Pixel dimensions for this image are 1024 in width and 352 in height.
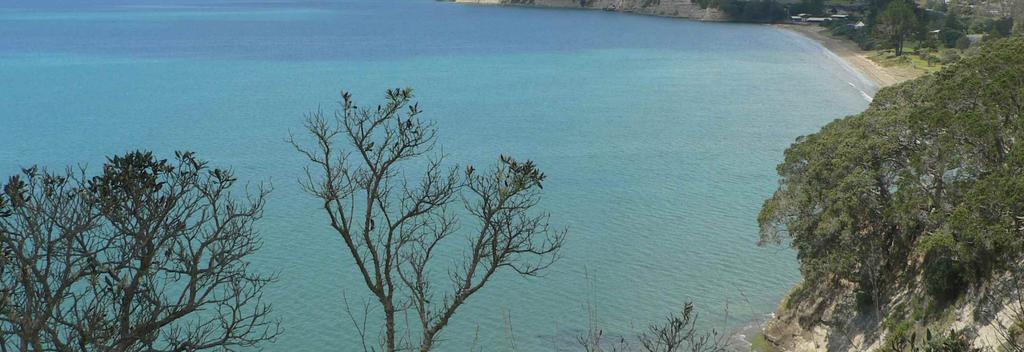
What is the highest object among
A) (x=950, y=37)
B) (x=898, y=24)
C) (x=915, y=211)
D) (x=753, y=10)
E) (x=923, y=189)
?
(x=753, y=10)

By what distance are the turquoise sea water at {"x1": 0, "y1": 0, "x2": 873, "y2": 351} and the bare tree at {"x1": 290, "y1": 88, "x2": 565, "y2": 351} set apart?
94 centimetres

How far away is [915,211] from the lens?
671 inches

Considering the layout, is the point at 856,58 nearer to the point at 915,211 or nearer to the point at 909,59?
the point at 909,59

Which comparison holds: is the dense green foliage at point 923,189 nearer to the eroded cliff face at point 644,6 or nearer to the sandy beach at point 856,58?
the sandy beach at point 856,58

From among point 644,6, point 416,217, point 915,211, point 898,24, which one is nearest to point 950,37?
point 898,24

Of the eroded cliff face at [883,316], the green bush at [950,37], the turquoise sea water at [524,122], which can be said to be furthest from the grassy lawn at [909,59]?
the eroded cliff face at [883,316]

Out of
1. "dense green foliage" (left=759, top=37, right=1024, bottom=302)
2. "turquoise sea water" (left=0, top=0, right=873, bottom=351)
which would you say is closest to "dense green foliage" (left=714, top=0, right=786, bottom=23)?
"turquoise sea water" (left=0, top=0, right=873, bottom=351)

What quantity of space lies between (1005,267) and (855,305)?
332 centimetres

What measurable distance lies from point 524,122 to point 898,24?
117 feet

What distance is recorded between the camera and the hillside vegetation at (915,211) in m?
15.1

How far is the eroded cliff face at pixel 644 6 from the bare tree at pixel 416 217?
7686 cm

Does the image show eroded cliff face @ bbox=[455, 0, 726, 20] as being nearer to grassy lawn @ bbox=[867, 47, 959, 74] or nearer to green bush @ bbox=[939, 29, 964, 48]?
green bush @ bbox=[939, 29, 964, 48]

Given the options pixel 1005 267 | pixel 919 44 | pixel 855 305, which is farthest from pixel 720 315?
pixel 919 44

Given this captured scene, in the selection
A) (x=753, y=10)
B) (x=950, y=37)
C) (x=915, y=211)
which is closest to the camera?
(x=915, y=211)
